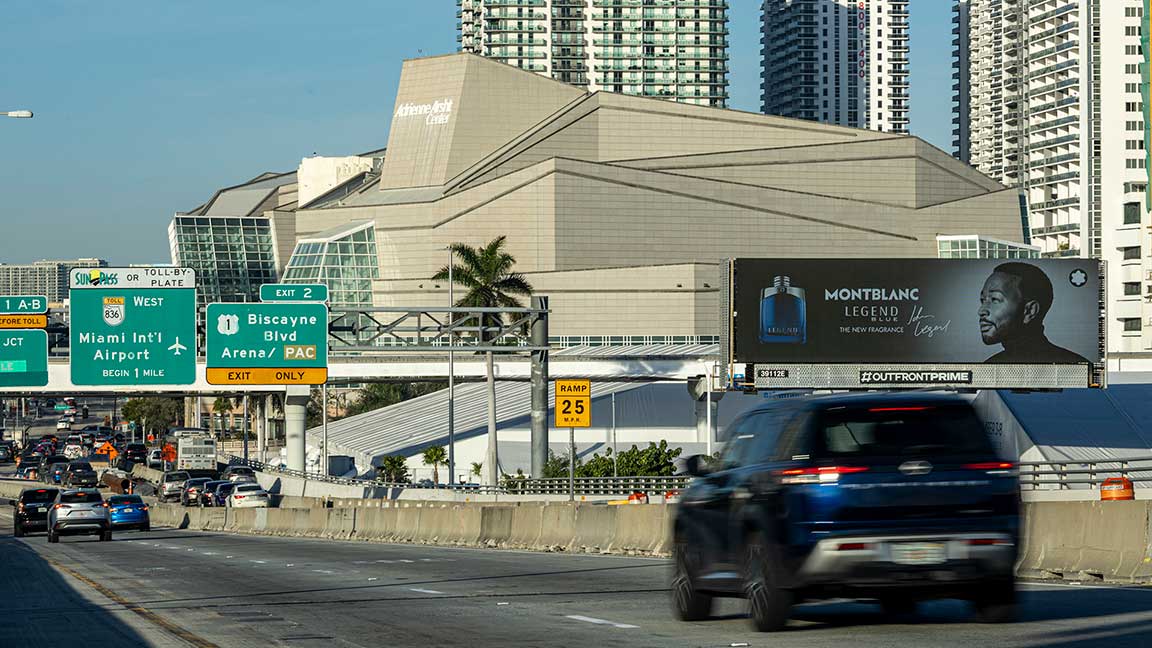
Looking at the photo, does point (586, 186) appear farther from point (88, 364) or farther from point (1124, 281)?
point (88, 364)

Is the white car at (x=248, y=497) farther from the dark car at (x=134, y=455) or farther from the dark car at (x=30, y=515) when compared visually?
the dark car at (x=134, y=455)

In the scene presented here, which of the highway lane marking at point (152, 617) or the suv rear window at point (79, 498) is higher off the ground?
the highway lane marking at point (152, 617)

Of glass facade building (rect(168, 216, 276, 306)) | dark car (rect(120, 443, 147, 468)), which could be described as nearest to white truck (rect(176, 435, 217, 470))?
dark car (rect(120, 443, 147, 468))

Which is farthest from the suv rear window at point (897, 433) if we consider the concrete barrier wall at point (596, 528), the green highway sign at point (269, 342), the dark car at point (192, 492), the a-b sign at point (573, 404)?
the dark car at point (192, 492)

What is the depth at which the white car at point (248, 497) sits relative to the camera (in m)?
62.0

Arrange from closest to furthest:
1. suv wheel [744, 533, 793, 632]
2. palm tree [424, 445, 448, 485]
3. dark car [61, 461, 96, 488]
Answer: suv wheel [744, 533, 793, 632] → palm tree [424, 445, 448, 485] → dark car [61, 461, 96, 488]

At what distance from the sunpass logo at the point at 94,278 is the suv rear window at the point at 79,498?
916cm

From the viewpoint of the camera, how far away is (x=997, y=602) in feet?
40.9

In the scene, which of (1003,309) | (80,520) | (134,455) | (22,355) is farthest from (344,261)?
(80,520)

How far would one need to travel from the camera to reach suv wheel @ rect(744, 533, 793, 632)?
477 inches

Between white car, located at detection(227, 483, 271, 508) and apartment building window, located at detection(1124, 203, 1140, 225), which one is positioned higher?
apartment building window, located at detection(1124, 203, 1140, 225)

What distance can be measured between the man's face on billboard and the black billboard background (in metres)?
0.33

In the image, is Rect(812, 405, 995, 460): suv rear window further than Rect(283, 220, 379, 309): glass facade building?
No

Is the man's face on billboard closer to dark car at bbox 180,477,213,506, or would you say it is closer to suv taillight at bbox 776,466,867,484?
dark car at bbox 180,477,213,506
